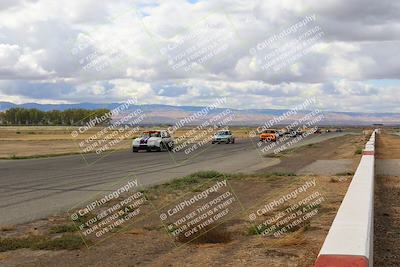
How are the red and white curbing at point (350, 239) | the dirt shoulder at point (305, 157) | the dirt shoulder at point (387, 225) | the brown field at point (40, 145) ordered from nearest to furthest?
the red and white curbing at point (350, 239)
the dirt shoulder at point (387, 225)
the dirt shoulder at point (305, 157)
the brown field at point (40, 145)

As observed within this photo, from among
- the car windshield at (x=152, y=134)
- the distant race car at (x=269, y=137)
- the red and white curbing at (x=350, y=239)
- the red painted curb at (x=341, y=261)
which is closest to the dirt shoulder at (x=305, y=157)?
the car windshield at (x=152, y=134)

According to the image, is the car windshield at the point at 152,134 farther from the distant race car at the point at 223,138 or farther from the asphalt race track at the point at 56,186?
the distant race car at the point at 223,138

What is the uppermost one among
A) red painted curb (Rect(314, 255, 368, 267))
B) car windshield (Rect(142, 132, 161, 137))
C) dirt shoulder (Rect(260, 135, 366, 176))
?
car windshield (Rect(142, 132, 161, 137))

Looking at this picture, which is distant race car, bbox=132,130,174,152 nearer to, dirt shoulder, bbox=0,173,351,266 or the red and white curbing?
dirt shoulder, bbox=0,173,351,266

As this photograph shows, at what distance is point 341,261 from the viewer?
11.6 feet

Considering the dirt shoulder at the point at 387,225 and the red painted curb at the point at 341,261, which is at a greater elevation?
the red painted curb at the point at 341,261

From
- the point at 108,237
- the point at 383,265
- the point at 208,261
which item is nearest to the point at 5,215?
the point at 108,237

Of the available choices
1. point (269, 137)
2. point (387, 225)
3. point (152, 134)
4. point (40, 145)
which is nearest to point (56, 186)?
point (387, 225)

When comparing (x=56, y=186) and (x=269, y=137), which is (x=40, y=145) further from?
(x=56, y=186)

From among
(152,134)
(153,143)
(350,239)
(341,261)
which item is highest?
(152,134)

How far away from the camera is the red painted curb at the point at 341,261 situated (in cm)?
345

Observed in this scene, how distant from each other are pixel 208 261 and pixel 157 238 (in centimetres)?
177

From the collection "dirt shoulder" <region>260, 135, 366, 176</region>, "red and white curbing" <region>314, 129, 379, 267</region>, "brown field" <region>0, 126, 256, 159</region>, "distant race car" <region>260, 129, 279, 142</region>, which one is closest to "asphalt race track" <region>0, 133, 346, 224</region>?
"dirt shoulder" <region>260, 135, 366, 176</region>

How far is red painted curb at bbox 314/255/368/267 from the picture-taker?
3.45 meters
